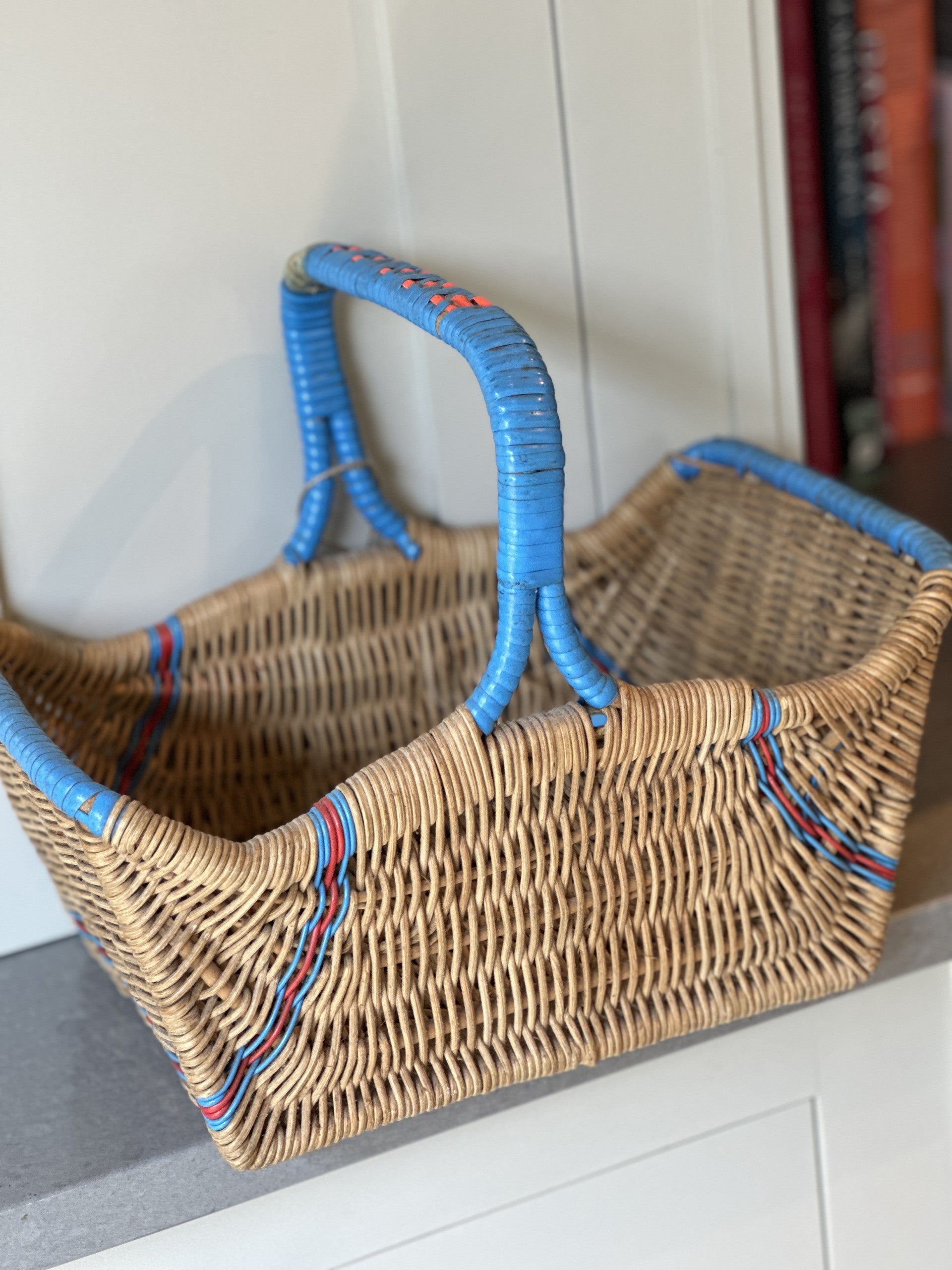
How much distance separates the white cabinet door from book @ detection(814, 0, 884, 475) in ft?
1.68

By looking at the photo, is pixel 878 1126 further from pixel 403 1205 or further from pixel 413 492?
pixel 413 492

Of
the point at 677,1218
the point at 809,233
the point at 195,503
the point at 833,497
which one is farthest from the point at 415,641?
the point at 809,233

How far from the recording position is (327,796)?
531mm

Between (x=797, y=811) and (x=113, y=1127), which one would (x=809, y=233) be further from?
(x=113, y=1127)

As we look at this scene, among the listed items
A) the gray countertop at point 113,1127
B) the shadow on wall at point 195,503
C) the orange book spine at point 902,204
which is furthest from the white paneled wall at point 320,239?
the orange book spine at point 902,204

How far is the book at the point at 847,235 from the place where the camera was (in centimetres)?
100

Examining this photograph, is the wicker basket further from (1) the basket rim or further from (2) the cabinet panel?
(2) the cabinet panel

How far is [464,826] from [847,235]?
0.73m

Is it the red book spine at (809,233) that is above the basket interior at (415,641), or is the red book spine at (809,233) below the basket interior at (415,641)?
above

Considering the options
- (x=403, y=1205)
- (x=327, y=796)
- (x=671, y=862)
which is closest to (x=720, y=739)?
(x=671, y=862)

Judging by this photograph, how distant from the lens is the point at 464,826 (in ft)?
1.81

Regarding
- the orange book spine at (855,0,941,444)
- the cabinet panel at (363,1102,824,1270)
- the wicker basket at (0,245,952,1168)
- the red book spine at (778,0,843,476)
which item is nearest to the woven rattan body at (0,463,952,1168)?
the wicker basket at (0,245,952,1168)

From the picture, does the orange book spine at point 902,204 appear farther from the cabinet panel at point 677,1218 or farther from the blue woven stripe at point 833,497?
the cabinet panel at point 677,1218

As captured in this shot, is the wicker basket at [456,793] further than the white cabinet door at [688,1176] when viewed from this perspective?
No
